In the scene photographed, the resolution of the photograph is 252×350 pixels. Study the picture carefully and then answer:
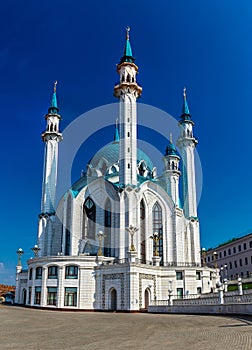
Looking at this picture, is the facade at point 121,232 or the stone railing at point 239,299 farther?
the facade at point 121,232

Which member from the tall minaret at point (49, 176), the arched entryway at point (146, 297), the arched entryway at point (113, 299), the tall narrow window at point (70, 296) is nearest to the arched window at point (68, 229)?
the tall minaret at point (49, 176)

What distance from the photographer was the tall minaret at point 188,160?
189 feet

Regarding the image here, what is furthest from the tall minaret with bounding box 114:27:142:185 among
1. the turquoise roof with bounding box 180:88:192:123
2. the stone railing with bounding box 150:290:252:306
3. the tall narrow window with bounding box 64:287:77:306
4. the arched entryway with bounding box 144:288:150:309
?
the stone railing with bounding box 150:290:252:306

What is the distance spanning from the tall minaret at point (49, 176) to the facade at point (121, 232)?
149 mm

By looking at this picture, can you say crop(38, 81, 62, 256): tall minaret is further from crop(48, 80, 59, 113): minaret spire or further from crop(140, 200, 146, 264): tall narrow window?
crop(140, 200, 146, 264): tall narrow window

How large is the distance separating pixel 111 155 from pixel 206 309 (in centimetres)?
4025

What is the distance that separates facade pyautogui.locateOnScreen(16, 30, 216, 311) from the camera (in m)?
42.4

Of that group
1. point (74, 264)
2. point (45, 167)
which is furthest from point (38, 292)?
point (45, 167)

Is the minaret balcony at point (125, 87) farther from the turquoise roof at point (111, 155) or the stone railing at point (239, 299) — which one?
the stone railing at point (239, 299)

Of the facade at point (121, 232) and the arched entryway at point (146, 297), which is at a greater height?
the facade at point (121, 232)

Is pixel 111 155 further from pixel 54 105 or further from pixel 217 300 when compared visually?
pixel 217 300

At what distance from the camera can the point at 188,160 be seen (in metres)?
60.5

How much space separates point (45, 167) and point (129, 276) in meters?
26.1

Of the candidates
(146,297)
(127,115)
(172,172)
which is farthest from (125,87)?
(146,297)
